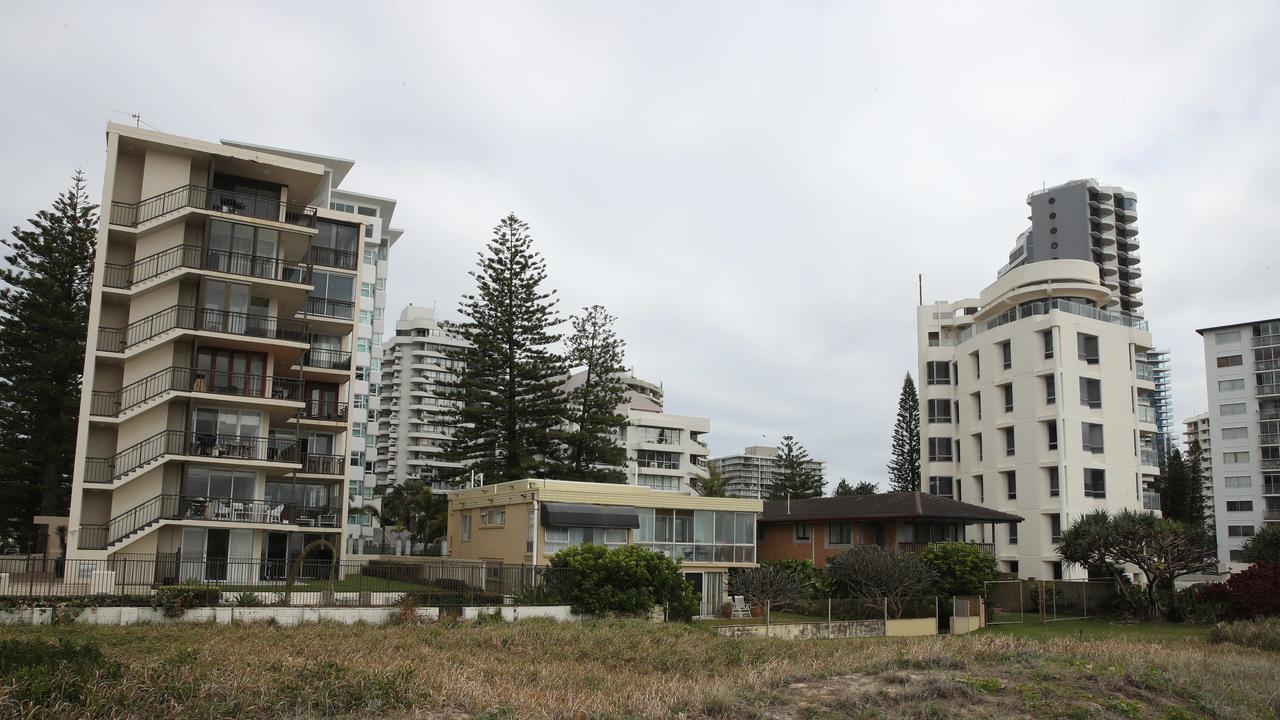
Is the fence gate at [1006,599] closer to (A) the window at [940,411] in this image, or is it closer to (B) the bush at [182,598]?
(A) the window at [940,411]

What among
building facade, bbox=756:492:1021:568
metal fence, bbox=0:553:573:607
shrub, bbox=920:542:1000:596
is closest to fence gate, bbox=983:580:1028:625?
shrub, bbox=920:542:1000:596

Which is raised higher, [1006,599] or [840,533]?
[840,533]

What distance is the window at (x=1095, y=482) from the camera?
44.0 meters

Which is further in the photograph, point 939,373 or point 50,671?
point 939,373

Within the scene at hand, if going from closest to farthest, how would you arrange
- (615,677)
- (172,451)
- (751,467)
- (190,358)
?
(615,677) < (172,451) < (190,358) < (751,467)

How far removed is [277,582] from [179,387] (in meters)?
6.64

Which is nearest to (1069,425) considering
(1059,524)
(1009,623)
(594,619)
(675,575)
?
(1059,524)

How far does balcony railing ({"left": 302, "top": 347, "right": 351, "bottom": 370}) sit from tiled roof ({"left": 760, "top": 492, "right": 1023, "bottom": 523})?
18.6m

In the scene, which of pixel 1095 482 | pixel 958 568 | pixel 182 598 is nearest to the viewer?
pixel 182 598

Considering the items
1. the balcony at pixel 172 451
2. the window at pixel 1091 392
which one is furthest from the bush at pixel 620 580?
the window at pixel 1091 392

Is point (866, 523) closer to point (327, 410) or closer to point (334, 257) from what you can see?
point (327, 410)

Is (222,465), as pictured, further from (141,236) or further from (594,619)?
(594,619)

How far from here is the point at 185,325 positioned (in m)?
29.9

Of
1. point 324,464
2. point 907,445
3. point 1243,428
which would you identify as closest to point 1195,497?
point 1243,428
